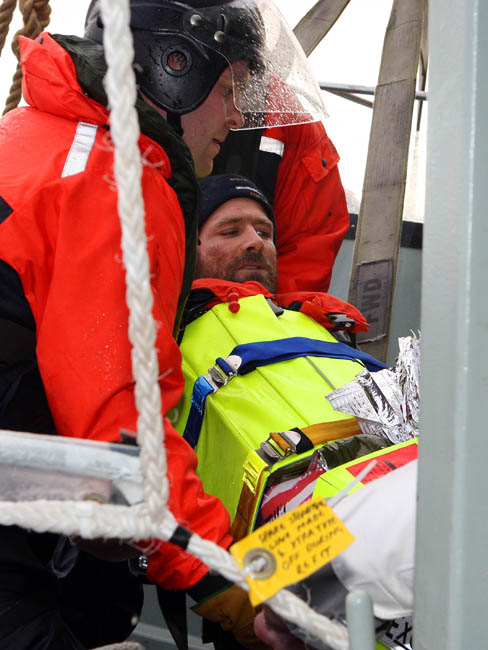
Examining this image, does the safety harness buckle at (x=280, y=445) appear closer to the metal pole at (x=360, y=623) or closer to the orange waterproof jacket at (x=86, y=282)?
the orange waterproof jacket at (x=86, y=282)

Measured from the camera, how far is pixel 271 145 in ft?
8.25

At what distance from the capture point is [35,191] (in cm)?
88

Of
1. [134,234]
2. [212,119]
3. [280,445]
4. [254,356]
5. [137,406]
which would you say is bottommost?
[280,445]

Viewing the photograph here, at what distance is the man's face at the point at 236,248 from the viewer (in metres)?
1.90

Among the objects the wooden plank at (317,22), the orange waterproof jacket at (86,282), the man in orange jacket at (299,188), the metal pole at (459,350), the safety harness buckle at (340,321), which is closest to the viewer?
the metal pole at (459,350)

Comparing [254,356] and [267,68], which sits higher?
[267,68]

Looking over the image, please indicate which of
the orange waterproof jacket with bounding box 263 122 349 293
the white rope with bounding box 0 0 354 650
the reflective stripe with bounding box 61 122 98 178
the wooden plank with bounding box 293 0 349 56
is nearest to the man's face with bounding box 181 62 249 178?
the reflective stripe with bounding box 61 122 98 178

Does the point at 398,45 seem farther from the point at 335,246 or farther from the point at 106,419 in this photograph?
the point at 106,419

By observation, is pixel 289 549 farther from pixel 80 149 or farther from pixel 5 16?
pixel 5 16

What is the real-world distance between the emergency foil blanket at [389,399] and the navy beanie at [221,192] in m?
0.90

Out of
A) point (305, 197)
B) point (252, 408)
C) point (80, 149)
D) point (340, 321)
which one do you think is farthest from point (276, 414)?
point (305, 197)

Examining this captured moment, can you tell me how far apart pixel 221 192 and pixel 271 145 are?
626 millimetres

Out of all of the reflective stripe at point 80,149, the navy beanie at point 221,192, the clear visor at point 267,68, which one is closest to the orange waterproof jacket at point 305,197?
the navy beanie at point 221,192

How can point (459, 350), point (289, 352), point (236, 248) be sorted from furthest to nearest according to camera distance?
point (236, 248), point (289, 352), point (459, 350)
